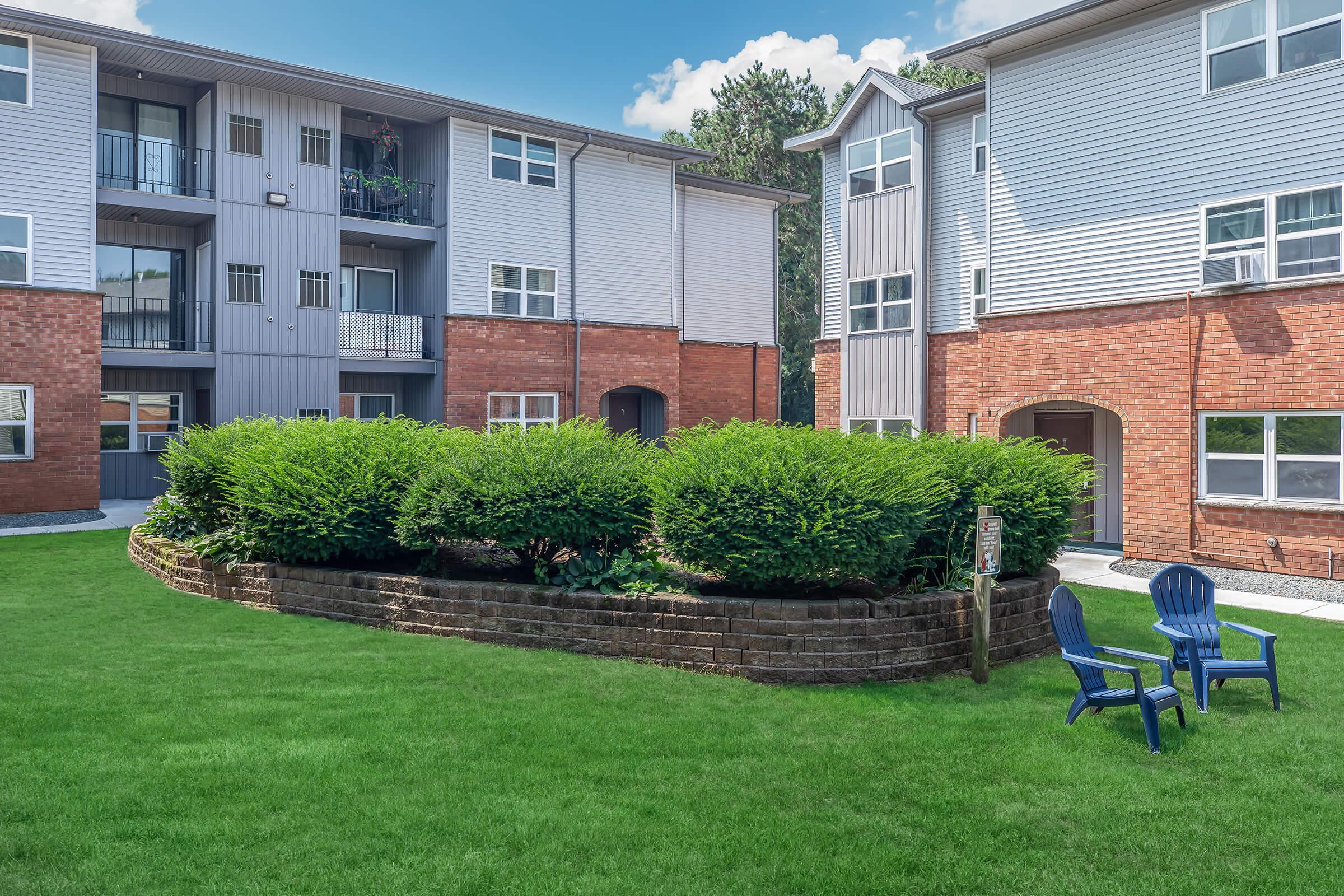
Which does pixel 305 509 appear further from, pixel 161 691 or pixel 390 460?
pixel 161 691

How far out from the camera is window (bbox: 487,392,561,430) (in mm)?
24375

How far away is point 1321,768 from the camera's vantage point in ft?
19.8

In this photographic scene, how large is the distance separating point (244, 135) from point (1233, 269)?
1963 cm

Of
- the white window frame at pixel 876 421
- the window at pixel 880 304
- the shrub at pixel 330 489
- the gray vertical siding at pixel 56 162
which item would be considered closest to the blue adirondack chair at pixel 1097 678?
the shrub at pixel 330 489

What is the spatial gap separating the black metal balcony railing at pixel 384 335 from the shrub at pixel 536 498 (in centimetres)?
1484

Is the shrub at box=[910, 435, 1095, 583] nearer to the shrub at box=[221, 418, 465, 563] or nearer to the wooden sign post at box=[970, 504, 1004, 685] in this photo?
the wooden sign post at box=[970, 504, 1004, 685]

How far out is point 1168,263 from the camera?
15.5 meters

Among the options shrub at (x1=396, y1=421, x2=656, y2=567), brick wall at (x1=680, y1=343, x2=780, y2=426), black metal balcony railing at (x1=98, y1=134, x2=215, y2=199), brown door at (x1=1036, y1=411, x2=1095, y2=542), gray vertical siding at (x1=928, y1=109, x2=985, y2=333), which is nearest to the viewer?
shrub at (x1=396, y1=421, x2=656, y2=567)

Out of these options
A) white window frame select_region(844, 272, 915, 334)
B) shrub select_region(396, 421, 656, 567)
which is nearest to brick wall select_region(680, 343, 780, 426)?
white window frame select_region(844, 272, 915, 334)

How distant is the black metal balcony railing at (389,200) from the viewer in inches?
949

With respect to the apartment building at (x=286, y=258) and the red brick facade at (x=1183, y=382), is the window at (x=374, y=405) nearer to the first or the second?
the apartment building at (x=286, y=258)

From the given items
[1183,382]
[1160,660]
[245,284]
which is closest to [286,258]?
[245,284]

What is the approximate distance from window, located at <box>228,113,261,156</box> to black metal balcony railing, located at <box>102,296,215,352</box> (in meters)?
3.49

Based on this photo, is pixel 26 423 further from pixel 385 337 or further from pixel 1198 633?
pixel 1198 633
